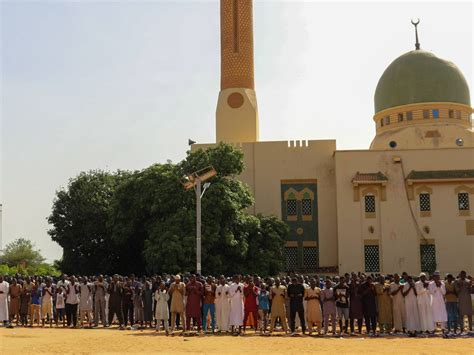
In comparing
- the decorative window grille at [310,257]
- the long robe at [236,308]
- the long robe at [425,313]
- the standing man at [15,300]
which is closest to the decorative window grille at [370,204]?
the decorative window grille at [310,257]

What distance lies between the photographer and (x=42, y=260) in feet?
214

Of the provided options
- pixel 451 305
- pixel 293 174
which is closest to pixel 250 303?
pixel 451 305

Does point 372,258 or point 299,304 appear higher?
point 372,258

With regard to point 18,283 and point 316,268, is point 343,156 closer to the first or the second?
point 316,268

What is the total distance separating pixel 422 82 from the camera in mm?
37031

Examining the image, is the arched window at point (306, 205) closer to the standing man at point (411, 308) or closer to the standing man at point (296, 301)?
the standing man at point (296, 301)

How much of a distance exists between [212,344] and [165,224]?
12698 millimetres

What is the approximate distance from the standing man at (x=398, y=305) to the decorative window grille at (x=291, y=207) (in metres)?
18.4

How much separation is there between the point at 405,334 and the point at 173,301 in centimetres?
562

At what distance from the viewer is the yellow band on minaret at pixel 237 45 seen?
35500mm

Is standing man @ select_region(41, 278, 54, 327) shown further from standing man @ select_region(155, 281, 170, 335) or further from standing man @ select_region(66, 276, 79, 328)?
standing man @ select_region(155, 281, 170, 335)

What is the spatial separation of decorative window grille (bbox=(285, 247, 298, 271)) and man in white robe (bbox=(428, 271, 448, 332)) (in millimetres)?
17929

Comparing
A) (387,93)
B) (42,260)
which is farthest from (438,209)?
(42,260)

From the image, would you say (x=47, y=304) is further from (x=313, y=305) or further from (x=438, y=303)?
(x=438, y=303)
